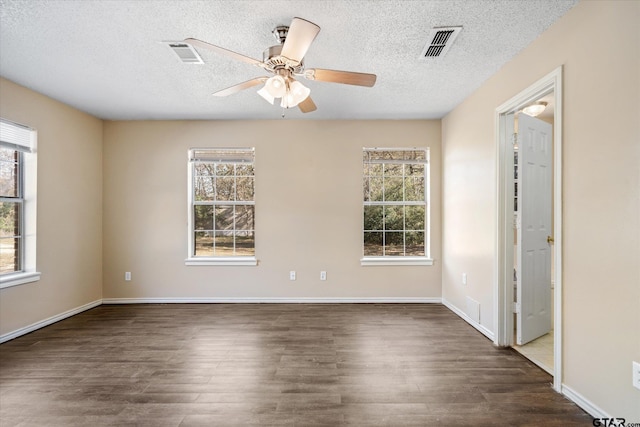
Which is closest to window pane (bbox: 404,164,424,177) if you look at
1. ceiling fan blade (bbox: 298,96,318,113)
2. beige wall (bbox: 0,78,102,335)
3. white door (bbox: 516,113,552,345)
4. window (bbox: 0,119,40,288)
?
white door (bbox: 516,113,552,345)

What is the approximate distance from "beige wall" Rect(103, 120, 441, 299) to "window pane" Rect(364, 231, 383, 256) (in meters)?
0.15

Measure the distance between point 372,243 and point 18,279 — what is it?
404 cm

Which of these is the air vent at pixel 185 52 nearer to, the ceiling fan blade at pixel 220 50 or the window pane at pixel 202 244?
the ceiling fan blade at pixel 220 50

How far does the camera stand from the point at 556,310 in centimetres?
218

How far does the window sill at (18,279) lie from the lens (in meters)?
3.07

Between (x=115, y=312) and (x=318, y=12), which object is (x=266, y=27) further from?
(x=115, y=312)

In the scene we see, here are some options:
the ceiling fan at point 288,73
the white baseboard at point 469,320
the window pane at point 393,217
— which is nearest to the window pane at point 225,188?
the window pane at point 393,217

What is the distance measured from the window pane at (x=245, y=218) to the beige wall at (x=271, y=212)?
15 centimetres

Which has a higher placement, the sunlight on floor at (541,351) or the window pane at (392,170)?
the window pane at (392,170)

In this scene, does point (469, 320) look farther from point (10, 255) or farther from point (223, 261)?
point (10, 255)

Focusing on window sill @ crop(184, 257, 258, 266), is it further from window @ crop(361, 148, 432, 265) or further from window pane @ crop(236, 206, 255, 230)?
window @ crop(361, 148, 432, 265)

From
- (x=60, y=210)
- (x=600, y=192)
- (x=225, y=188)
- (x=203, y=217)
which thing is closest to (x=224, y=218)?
(x=203, y=217)

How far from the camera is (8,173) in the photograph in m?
3.25

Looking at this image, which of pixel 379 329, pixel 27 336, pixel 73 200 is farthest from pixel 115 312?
pixel 379 329
